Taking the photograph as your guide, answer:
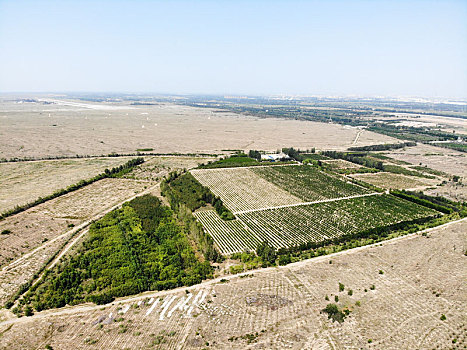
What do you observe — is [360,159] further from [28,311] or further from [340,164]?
[28,311]

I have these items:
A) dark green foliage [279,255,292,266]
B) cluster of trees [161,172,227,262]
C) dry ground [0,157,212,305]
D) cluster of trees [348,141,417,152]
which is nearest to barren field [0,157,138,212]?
dry ground [0,157,212,305]

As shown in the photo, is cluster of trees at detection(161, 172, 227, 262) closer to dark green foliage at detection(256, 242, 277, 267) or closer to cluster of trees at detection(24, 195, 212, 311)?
cluster of trees at detection(24, 195, 212, 311)

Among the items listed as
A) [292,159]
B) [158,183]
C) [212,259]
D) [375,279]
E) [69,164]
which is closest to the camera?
[375,279]

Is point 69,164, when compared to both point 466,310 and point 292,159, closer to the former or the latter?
point 292,159

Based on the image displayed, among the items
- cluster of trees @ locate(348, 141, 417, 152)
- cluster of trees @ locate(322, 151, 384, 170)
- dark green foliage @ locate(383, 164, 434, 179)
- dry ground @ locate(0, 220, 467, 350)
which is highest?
cluster of trees @ locate(348, 141, 417, 152)

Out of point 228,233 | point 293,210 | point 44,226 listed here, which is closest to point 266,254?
point 228,233

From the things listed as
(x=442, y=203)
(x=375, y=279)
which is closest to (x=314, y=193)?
(x=442, y=203)
